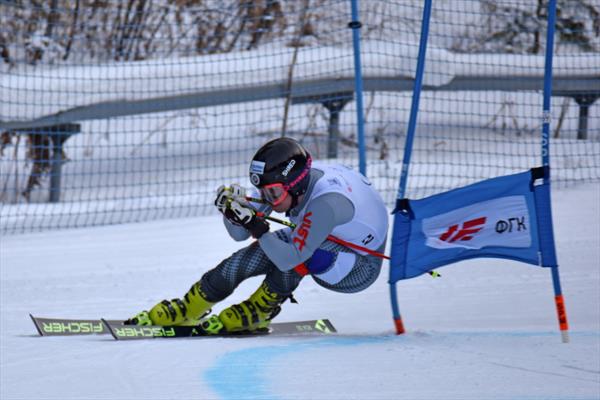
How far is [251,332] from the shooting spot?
456cm

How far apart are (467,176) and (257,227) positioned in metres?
4.54

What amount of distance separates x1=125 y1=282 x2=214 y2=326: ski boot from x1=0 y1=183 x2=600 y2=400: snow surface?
0.21 metres

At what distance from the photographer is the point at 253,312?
14.7 feet

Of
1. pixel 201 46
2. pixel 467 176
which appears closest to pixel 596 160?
pixel 467 176

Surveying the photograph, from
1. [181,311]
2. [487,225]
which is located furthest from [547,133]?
[181,311]

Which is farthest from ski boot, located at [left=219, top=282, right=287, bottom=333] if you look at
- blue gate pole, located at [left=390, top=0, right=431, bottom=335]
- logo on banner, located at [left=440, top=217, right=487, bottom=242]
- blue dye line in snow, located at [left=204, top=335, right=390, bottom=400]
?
logo on banner, located at [left=440, top=217, right=487, bottom=242]

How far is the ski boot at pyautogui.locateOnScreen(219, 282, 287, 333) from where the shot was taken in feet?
14.6

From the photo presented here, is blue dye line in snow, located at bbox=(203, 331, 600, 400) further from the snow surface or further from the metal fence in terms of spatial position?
the metal fence

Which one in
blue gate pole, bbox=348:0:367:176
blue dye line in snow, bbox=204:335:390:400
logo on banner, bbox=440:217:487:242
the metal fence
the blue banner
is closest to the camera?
blue dye line in snow, bbox=204:335:390:400

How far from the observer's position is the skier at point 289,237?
4027mm

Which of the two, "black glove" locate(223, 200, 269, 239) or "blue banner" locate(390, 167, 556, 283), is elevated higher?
"black glove" locate(223, 200, 269, 239)

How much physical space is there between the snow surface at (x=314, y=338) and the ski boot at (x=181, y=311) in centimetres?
21

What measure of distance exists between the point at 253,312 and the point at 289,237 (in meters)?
0.46

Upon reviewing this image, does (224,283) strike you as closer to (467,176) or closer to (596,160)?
(467,176)
